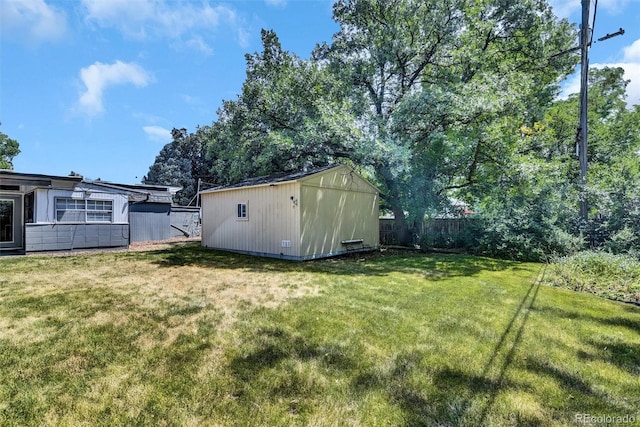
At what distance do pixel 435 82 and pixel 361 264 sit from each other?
30.3 feet

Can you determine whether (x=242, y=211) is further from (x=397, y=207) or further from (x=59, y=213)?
(x=397, y=207)

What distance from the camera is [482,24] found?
12242 millimetres

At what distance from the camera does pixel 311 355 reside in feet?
10.0

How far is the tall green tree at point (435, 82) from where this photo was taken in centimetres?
1084

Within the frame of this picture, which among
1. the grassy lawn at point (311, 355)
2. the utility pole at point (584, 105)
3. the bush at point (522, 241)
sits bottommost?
the grassy lawn at point (311, 355)

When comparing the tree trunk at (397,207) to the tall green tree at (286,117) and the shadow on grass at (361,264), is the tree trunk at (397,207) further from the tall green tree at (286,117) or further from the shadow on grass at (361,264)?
the shadow on grass at (361,264)

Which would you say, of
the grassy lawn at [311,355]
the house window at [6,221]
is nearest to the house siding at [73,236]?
the house window at [6,221]

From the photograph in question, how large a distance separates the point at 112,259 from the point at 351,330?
9009mm

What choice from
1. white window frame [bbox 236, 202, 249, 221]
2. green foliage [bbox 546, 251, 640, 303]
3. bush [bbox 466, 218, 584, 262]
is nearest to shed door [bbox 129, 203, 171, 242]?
white window frame [bbox 236, 202, 249, 221]

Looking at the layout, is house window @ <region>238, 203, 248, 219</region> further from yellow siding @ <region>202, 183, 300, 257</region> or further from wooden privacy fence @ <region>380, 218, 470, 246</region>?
wooden privacy fence @ <region>380, 218, 470, 246</region>

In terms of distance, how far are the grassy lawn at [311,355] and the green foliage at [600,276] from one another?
2.38 feet

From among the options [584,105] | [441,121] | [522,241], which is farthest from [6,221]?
[584,105]

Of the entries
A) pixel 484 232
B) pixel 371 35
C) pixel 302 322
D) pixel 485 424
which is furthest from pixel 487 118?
pixel 485 424

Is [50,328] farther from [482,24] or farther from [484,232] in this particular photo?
[482,24]
